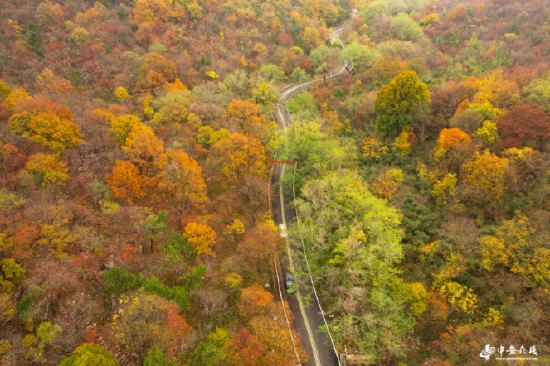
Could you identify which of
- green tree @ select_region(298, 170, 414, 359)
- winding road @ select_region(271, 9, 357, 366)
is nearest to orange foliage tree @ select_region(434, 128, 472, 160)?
green tree @ select_region(298, 170, 414, 359)

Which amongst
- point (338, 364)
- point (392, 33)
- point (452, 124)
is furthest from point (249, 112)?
point (392, 33)

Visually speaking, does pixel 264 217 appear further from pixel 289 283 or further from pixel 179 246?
pixel 179 246

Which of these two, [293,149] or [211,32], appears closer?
[293,149]

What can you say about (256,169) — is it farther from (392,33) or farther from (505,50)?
→ (392,33)

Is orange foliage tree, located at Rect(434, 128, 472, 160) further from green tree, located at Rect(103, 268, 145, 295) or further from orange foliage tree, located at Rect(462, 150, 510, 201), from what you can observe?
green tree, located at Rect(103, 268, 145, 295)

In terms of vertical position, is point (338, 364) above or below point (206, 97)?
below

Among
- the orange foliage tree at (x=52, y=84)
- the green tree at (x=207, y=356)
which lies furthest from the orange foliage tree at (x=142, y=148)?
the orange foliage tree at (x=52, y=84)

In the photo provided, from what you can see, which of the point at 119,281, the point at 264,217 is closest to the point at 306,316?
the point at 264,217

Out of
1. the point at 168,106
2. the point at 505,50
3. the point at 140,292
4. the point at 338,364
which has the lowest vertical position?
the point at 338,364
